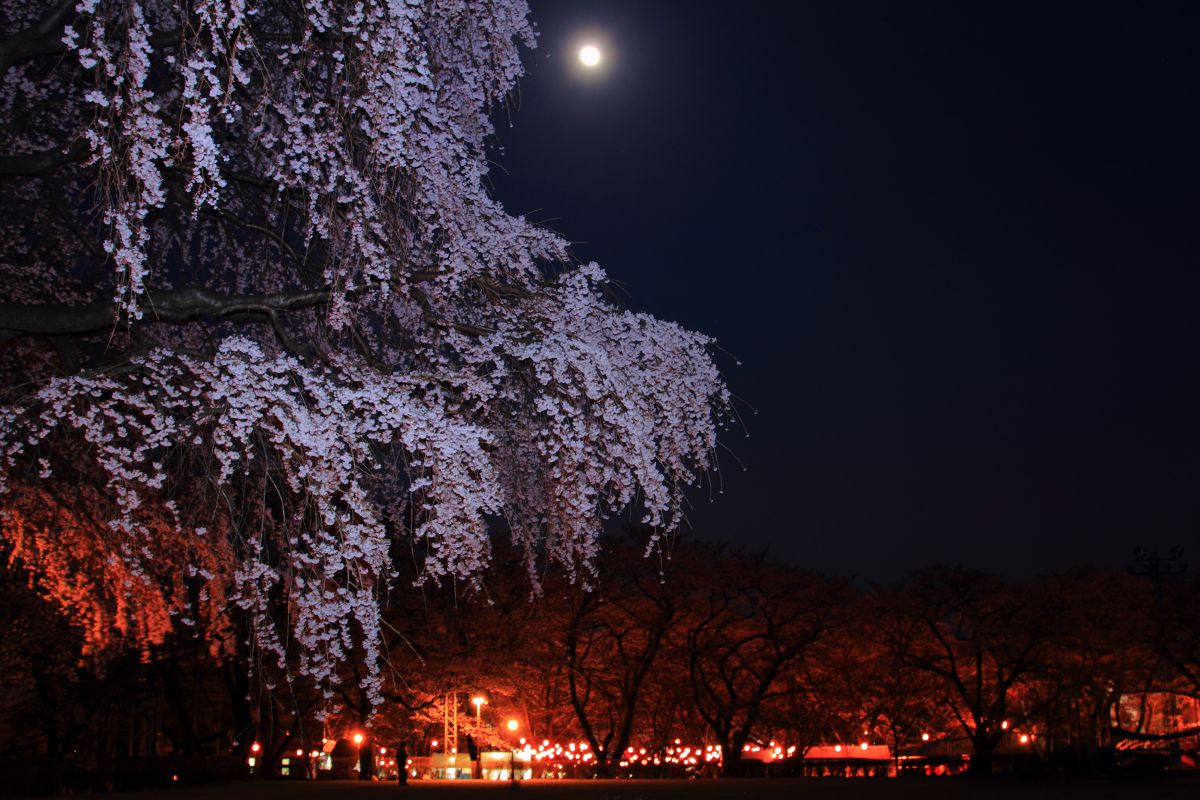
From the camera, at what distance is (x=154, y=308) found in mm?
5996

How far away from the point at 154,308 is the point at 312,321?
2.12m

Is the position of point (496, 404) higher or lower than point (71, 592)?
higher

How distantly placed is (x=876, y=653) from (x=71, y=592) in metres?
32.7

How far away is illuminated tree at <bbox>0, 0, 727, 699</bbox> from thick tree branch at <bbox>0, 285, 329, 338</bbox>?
20 millimetres

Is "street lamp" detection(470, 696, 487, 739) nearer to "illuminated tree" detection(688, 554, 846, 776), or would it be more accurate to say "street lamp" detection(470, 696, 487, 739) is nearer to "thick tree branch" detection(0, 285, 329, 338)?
"illuminated tree" detection(688, 554, 846, 776)

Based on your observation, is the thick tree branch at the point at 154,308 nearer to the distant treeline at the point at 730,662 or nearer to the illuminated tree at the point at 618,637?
the distant treeline at the point at 730,662

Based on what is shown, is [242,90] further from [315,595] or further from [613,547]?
[613,547]

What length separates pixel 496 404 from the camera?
7.85 m

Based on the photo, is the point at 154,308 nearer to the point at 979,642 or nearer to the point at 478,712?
the point at 478,712

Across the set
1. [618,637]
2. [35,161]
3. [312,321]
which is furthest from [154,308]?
[618,637]

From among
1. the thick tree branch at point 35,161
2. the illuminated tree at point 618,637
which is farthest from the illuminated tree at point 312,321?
the illuminated tree at point 618,637

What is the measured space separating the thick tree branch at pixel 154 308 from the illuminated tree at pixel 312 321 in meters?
0.02

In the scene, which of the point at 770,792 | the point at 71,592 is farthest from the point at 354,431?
the point at 770,792

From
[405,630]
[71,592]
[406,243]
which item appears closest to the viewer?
[406,243]
